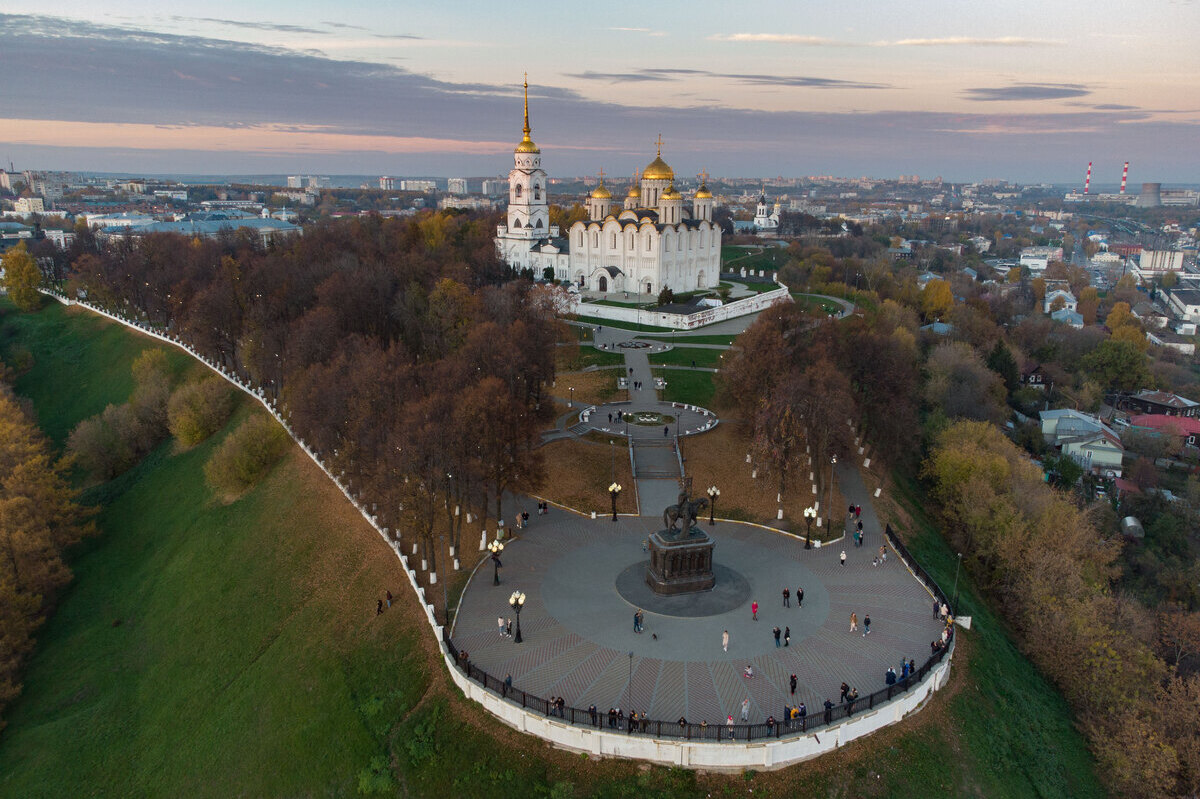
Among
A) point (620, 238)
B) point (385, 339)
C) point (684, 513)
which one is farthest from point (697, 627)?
point (620, 238)

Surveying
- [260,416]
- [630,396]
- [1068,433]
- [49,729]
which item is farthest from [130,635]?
[1068,433]

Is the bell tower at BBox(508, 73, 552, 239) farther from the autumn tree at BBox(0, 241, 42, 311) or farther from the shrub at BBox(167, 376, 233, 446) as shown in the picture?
the autumn tree at BBox(0, 241, 42, 311)

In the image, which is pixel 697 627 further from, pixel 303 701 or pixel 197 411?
pixel 197 411

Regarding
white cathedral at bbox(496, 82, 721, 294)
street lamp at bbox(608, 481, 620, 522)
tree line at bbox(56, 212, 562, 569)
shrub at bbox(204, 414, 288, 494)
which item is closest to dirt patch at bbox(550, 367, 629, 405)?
tree line at bbox(56, 212, 562, 569)

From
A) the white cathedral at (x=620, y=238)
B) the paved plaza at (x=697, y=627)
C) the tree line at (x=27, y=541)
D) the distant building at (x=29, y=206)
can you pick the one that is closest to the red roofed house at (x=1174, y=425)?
the white cathedral at (x=620, y=238)

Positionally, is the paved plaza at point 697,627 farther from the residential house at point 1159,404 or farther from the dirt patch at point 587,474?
the residential house at point 1159,404

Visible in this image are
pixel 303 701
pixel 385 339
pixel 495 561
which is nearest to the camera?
pixel 303 701

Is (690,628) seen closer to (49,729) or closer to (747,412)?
(747,412)
